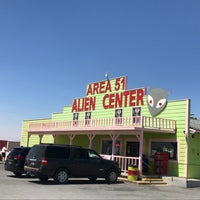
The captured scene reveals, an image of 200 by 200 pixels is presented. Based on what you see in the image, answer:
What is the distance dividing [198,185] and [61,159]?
795cm

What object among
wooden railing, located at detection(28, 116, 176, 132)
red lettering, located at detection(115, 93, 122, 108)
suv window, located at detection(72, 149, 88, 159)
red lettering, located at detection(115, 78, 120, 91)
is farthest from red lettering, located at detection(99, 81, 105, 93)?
suv window, located at detection(72, 149, 88, 159)

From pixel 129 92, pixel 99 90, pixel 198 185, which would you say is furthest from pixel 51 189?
pixel 99 90

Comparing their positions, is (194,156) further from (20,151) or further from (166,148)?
(20,151)

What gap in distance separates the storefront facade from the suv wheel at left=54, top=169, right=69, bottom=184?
4.94 m

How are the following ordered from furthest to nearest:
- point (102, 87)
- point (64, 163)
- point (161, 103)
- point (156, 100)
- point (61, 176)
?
point (102, 87)
point (156, 100)
point (161, 103)
point (64, 163)
point (61, 176)

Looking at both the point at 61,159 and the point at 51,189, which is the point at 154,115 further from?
the point at 51,189

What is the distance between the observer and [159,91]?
23656 mm

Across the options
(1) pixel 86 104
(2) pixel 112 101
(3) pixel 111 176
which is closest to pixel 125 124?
(3) pixel 111 176

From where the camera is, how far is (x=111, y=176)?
1841 centimetres

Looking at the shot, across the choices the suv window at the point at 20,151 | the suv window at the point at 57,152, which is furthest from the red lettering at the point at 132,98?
the suv window at the point at 57,152

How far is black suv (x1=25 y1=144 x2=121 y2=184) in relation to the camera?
16.2 meters

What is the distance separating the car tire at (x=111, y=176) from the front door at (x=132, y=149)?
5818mm

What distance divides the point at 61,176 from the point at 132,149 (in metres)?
9.12

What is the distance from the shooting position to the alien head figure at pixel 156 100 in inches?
912
